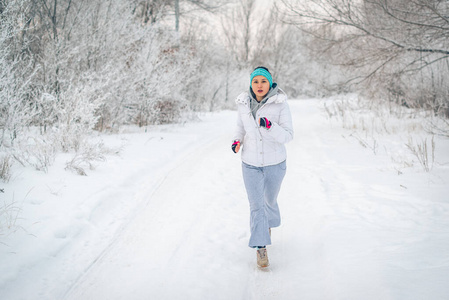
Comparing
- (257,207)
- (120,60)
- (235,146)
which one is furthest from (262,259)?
(120,60)

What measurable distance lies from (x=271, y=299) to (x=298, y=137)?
7.38 metres

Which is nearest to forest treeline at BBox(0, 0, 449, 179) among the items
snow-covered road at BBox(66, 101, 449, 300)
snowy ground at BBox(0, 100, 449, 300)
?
snowy ground at BBox(0, 100, 449, 300)

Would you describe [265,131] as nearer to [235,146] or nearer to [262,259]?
[235,146]

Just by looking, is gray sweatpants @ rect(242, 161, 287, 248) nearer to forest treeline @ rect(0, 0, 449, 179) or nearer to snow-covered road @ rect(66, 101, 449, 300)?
snow-covered road @ rect(66, 101, 449, 300)

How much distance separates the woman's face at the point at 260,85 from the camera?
9.06 ft

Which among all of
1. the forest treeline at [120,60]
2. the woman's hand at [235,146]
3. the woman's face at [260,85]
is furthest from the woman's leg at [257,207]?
the forest treeline at [120,60]

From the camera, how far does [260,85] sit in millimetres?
2760

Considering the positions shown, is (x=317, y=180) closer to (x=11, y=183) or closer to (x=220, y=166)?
(x=220, y=166)

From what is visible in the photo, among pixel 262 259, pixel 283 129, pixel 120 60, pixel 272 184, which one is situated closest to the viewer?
pixel 283 129

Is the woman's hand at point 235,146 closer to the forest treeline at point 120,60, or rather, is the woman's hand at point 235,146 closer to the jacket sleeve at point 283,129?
the jacket sleeve at point 283,129

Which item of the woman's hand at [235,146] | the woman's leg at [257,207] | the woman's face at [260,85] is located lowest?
the woman's leg at [257,207]

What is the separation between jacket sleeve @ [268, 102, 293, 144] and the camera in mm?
2549

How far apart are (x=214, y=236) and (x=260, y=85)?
1.75 metres

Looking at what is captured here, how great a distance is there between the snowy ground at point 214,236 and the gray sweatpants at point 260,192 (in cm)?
33
